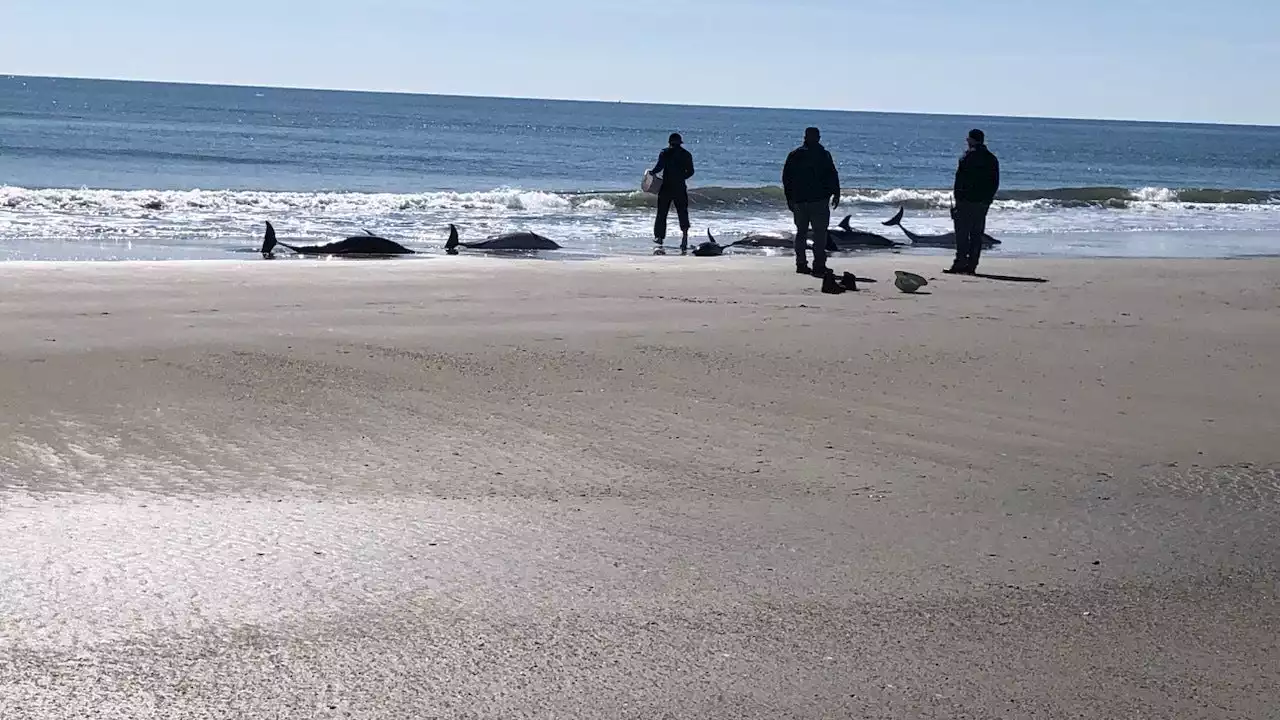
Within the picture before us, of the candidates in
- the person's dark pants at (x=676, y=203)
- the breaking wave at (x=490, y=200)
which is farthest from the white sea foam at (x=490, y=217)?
the person's dark pants at (x=676, y=203)

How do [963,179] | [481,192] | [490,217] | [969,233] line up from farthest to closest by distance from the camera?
[481,192], [490,217], [963,179], [969,233]

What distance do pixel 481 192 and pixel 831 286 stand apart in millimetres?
22343

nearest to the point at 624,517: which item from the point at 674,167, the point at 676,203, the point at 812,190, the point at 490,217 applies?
the point at 812,190

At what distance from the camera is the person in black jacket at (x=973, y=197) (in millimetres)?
14672

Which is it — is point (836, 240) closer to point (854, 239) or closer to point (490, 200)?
point (854, 239)

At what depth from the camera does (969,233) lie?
579 inches

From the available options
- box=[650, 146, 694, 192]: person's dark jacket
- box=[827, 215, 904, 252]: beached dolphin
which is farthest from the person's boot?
box=[827, 215, 904, 252]: beached dolphin

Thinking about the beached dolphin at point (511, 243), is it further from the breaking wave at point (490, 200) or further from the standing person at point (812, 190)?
the breaking wave at point (490, 200)

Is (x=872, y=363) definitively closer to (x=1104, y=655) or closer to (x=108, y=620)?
(x=1104, y=655)

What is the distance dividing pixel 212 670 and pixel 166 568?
0.80m

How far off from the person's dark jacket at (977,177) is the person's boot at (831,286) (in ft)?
11.4

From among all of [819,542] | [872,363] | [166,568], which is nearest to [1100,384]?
[872,363]

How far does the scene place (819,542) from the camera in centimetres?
475

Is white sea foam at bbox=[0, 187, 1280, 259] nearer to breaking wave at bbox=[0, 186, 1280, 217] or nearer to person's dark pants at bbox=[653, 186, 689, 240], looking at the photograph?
breaking wave at bbox=[0, 186, 1280, 217]
